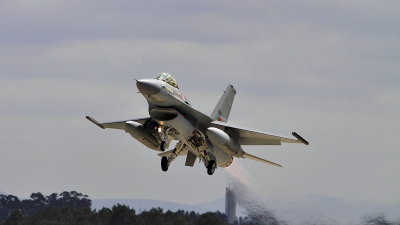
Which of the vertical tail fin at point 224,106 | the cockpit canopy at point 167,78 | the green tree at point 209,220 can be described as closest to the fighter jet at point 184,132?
the cockpit canopy at point 167,78

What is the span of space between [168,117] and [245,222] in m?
13.2

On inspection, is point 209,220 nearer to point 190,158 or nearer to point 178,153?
point 190,158

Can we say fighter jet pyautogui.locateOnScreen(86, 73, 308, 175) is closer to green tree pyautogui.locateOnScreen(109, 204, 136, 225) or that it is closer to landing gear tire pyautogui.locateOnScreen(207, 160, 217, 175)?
landing gear tire pyautogui.locateOnScreen(207, 160, 217, 175)

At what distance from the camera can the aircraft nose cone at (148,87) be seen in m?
33.9

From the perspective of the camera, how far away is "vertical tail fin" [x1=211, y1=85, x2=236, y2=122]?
139 feet

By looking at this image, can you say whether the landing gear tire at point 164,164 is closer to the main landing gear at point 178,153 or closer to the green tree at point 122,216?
the main landing gear at point 178,153

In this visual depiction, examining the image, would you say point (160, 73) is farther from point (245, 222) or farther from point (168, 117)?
point (245, 222)

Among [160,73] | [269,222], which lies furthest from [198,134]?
[269,222]

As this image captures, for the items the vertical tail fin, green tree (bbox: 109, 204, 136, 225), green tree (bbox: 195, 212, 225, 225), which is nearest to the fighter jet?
the vertical tail fin

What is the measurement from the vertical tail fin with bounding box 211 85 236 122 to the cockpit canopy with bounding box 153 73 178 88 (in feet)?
18.0

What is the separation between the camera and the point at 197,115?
3741 cm

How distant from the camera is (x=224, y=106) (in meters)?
43.2

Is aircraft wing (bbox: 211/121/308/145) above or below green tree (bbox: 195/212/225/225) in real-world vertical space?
below

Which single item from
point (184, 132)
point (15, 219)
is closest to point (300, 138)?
point (184, 132)
